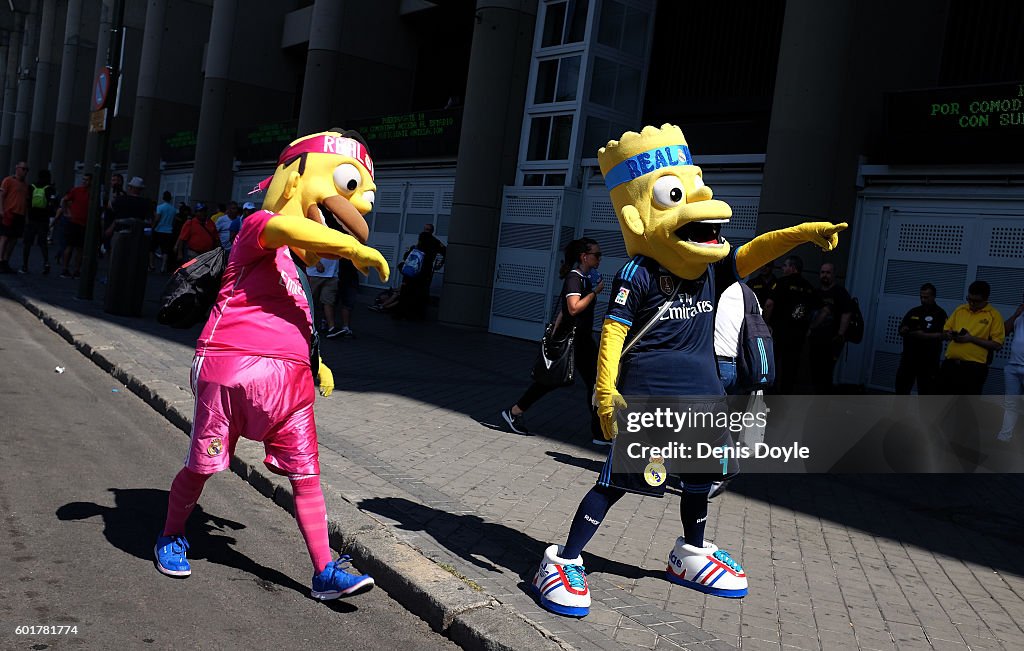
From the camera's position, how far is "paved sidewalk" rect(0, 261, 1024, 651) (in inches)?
171

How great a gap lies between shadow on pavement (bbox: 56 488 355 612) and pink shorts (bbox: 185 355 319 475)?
1.94 feet

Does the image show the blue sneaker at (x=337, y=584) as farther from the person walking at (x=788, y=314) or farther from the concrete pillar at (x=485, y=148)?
the concrete pillar at (x=485, y=148)

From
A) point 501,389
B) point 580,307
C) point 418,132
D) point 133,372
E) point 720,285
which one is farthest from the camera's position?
Answer: point 418,132

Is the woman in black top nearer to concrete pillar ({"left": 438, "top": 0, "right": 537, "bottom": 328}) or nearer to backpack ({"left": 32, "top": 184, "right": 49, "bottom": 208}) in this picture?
concrete pillar ({"left": 438, "top": 0, "right": 537, "bottom": 328})

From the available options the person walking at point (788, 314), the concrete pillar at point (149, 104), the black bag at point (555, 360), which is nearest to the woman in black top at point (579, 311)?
the black bag at point (555, 360)

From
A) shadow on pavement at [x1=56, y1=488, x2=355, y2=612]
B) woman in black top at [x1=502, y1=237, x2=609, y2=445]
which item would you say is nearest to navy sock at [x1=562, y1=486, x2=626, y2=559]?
shadow on pavement at [x1=56, y1=488, x2=355, y2=612]

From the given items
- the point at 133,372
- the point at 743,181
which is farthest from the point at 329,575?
the point at 743,181

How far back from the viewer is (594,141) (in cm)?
1681

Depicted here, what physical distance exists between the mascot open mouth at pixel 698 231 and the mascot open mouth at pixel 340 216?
1411mm

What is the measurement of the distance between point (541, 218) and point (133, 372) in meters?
9.10

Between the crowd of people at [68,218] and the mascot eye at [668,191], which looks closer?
the mascot eye at [668,191]

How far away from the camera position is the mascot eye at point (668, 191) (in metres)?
4.43

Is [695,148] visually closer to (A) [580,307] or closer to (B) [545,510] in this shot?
(A) [580,307]

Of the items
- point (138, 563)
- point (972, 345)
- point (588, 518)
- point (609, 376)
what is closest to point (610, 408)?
point (609, 376)
